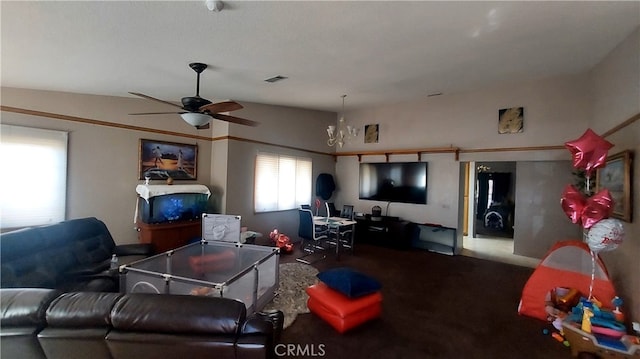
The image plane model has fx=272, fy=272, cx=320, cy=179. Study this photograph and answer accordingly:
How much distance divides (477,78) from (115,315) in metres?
5.13

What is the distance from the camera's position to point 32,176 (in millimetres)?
3660

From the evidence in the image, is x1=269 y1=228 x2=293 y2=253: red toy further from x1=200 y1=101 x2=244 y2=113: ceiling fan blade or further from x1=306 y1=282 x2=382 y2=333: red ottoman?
x1=200 y1=101 x2=244 y2=113: ceiling fan blade

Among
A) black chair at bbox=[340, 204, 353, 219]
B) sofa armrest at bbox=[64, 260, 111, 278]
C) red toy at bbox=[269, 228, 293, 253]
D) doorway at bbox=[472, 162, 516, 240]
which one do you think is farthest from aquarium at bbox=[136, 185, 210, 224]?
doorway at bbox=[472, 162, 516, 240]

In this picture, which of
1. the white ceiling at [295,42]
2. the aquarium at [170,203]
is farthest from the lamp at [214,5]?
the aquarium at [170,203]

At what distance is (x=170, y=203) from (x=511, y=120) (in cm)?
628

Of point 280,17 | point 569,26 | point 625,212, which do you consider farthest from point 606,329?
point 280,17

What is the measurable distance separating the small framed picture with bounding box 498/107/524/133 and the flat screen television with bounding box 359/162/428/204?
5.10 feet

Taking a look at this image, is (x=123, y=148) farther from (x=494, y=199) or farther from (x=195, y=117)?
(x=494, y=199)

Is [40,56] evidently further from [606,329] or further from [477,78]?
[606,329]

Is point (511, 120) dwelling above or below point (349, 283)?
above

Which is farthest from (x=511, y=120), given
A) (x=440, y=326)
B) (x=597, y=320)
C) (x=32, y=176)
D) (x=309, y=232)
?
(x=32, y=176)

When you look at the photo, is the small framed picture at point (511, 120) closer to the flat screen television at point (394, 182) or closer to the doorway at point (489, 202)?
the flat screen television at point (394, 182)

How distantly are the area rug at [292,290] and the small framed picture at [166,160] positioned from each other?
8.59ft

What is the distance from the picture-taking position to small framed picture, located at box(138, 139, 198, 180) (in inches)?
187
